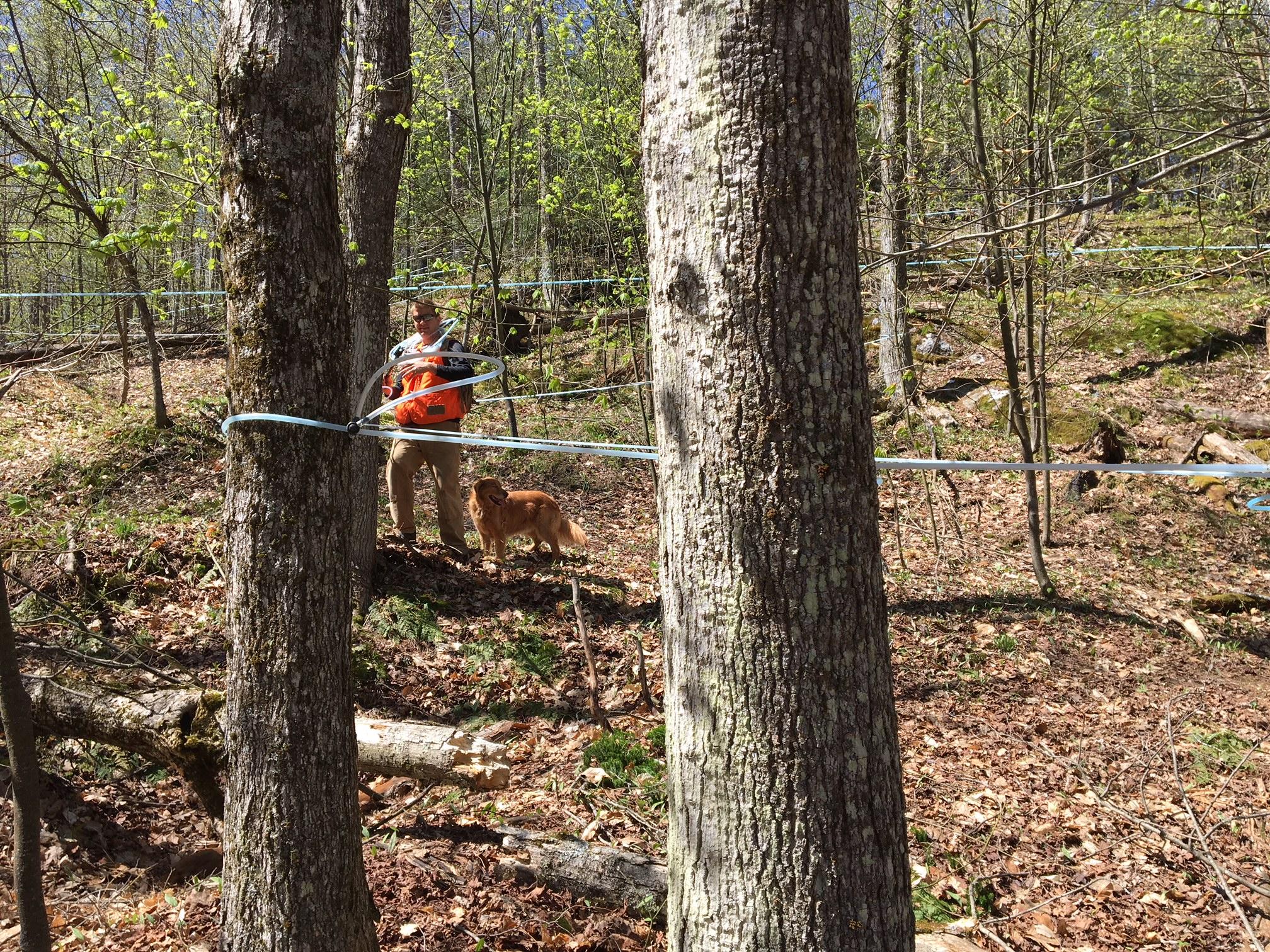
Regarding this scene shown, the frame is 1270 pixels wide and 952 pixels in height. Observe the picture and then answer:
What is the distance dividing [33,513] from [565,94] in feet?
36.2

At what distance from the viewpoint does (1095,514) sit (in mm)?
9844

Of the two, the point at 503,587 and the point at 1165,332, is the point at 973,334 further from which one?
the point at 503,587

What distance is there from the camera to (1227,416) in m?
11.5

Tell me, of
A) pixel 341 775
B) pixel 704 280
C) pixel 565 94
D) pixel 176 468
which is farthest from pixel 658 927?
pixel 565 94

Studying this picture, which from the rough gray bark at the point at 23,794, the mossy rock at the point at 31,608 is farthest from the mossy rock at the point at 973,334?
the rough gray bark at the point at 23,794

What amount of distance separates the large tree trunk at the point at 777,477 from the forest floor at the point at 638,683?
1874 mm

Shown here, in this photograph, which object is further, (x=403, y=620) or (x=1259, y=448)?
(x=1259, y=448)

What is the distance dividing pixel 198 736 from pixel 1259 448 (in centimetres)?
1142

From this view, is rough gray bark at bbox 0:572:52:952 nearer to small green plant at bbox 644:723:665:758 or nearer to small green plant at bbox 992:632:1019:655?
small green plant at bbox 644:723:665:758

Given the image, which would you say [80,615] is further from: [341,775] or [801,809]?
[801,809]

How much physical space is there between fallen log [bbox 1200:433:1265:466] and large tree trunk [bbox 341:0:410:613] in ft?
31.1

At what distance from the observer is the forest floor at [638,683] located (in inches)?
158

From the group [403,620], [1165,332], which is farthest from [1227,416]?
[403,620]

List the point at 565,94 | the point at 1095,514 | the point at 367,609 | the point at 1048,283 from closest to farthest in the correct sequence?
1. the point at 367,609
2. the point at 1048,283
3. the point at 1095,514
4. the point at 565,94
